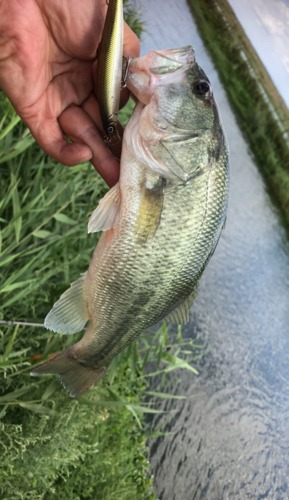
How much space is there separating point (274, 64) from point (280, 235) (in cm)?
633

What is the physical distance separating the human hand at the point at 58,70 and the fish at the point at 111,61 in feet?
0.92

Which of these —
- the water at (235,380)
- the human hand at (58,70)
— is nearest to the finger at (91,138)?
the human hand at (58,70)

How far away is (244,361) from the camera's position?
7434 millimetres

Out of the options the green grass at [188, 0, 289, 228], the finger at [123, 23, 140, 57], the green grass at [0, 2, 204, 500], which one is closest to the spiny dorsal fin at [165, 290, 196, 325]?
the green grass at [0, 2, 204, 500]

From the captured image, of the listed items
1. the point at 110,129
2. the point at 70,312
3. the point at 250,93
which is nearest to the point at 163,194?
the point at 110,129

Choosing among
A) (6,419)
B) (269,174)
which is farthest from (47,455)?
(269,174)

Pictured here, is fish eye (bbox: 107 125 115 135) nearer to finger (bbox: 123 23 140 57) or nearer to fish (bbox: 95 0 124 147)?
fish (bbox: 95 0 124 147)

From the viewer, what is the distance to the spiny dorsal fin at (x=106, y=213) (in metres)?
1.85

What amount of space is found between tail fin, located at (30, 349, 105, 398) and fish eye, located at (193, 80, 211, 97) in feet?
3.67

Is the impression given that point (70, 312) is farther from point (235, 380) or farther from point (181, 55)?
point (235, 380)

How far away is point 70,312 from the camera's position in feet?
6.69

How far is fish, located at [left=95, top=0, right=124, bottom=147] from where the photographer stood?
175cm

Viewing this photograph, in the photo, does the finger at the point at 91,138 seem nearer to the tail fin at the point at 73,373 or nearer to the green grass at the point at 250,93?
the tail fin at the point at 73,373

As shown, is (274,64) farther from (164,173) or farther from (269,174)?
(164,173)
